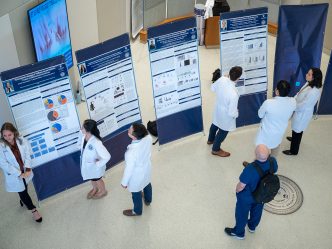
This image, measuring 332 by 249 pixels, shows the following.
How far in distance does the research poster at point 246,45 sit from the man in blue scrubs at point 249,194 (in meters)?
2.26

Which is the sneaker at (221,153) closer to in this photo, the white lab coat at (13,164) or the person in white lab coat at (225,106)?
the person in white lab coat at (225,106)

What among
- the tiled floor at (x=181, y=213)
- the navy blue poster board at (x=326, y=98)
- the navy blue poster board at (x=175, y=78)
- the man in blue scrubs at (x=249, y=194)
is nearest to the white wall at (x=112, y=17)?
the navy blue poster board at (x=175, y=78)

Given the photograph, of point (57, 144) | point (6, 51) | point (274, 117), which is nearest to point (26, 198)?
point (57, 144)

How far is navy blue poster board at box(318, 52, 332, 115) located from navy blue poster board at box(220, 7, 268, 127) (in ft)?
3.60

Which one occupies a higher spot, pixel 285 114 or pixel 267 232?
pixel 285 114

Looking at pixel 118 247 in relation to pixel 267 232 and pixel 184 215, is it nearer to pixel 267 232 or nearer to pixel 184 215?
pixel 184 215

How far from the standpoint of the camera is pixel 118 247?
4152mm

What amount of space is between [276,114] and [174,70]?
1.50m

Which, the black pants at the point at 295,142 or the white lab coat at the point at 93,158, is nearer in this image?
the white lab coat at the point at 93,158

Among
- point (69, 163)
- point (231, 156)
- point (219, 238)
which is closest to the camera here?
point (219, 238)

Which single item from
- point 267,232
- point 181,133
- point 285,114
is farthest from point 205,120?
point 267,232

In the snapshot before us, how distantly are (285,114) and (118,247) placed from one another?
255cm

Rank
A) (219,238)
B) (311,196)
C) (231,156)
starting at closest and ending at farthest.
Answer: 1. (219,238)
2. (311,196)
3. (231,156)

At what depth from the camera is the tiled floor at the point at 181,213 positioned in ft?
13.9
